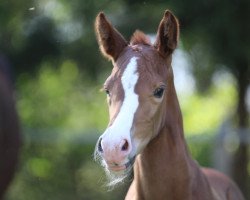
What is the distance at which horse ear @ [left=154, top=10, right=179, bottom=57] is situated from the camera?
5.05 m

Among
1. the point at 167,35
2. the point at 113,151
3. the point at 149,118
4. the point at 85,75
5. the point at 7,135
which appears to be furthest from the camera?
the point at 85,75

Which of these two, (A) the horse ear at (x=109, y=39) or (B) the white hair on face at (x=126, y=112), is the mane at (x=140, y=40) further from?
(B) the white hair on face at (x=126, y=112)

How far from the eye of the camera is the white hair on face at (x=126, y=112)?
14.9ft

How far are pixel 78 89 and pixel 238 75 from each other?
7.37 feet

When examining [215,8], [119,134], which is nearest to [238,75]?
[215,8]

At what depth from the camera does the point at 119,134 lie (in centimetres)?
455

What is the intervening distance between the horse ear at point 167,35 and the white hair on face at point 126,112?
22 cm

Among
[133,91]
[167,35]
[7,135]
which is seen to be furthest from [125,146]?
[7,135]

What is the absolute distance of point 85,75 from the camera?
31.4 ft

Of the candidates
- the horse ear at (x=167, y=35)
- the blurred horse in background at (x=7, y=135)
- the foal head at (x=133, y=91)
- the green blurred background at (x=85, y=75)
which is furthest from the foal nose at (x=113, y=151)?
the green blurred background at (x=85, y=75)

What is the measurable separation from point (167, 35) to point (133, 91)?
478mm

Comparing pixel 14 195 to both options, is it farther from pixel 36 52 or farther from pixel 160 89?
pixel 160 89

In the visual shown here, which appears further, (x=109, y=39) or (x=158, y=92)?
(x=109, y=39)

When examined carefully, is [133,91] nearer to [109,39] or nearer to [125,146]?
[125,146]
